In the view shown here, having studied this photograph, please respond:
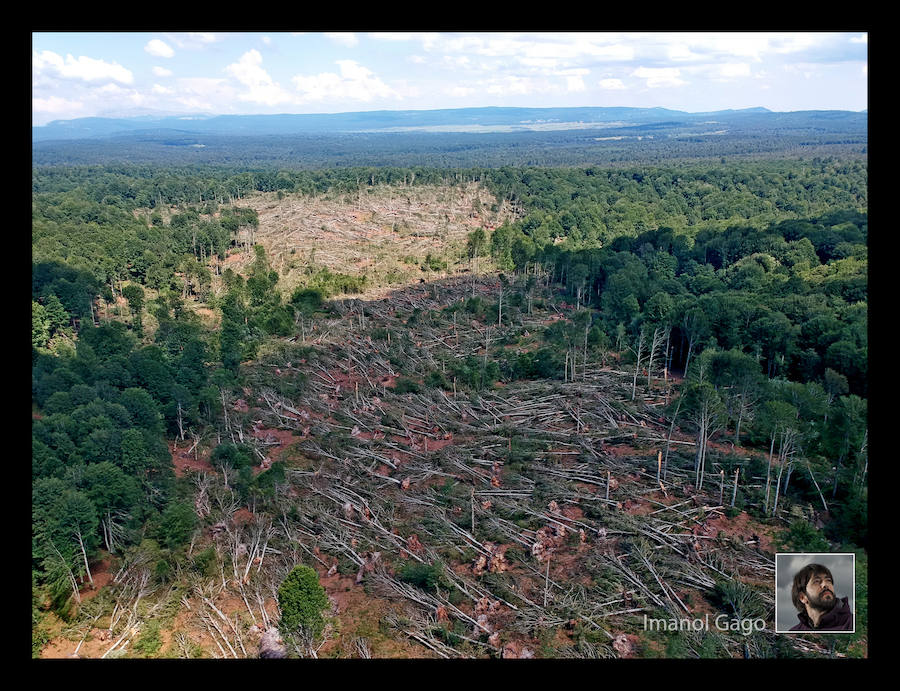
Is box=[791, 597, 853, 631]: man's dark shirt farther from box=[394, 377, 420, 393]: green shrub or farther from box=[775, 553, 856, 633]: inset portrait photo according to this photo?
box=[394, 377, 420, 393]: green shrub

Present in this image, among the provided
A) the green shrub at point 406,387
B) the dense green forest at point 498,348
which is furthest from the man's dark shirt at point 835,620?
the green shrub at point 406,387

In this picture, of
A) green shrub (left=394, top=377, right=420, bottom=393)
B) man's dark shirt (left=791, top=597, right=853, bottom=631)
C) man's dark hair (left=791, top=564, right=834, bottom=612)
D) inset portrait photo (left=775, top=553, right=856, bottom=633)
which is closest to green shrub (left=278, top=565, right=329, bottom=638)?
inset portrait photo (left=775, top=553, right=856, bottom=633)

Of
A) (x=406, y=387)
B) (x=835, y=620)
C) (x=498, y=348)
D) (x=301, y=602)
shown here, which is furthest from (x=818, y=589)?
(x=498, y=348)

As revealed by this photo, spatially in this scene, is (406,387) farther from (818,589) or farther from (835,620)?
(818,589)

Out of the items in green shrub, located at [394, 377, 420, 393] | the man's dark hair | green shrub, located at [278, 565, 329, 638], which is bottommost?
green shrub, located at [278, 565, 329, 638]

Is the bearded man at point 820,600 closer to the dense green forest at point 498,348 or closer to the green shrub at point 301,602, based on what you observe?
the dense green forest at point 498,348

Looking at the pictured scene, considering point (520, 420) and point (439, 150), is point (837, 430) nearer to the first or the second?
point (520, 420)

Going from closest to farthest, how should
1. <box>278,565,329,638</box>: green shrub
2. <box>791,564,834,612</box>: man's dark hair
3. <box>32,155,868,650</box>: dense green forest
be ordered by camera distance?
1. <box>791,564,834,612</box>: man's dark hair
2. <box>278,565,329,638</box>: green shrub
3. <box>32,155,868,650</box>: dense green forest

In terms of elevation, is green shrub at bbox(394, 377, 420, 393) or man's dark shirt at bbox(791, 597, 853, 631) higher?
green shrub at bbox(394, 377, 420, 393)
